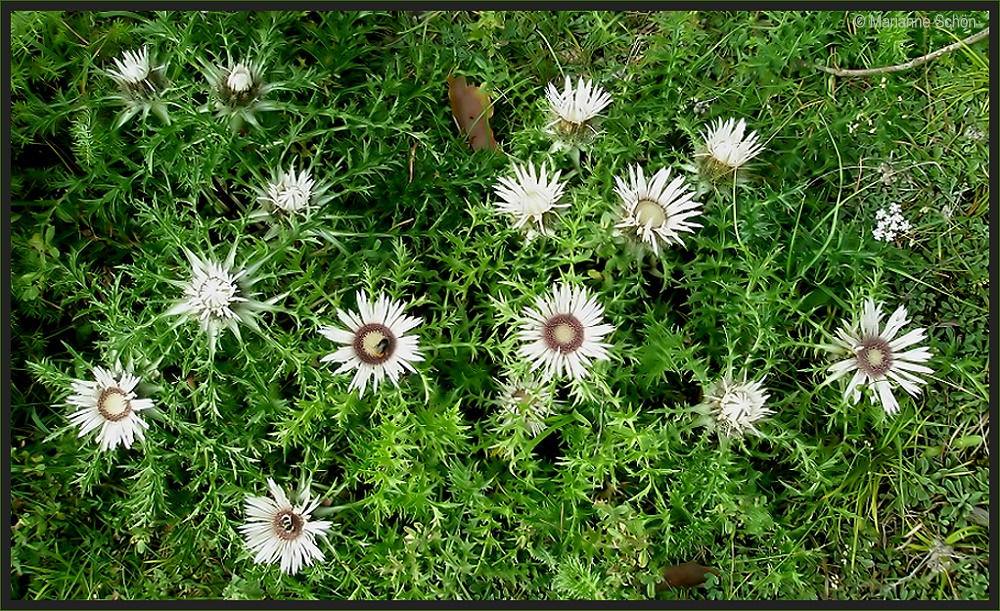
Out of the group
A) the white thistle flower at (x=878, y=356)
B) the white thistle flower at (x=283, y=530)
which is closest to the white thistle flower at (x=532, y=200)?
the white thistle flower at (x=878, y=356)

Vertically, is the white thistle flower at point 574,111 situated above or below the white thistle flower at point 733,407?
above

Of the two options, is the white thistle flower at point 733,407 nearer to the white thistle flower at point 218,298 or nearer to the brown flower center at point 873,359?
the brown flower center at point 873,359

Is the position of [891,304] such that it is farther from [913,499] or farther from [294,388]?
[294,388]

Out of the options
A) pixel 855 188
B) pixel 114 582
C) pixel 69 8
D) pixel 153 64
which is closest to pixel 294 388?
pixel 114 582

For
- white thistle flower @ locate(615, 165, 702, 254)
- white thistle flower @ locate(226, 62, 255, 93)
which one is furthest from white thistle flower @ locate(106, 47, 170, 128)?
white thistle flower @ locate(615, 165, 702, 254)

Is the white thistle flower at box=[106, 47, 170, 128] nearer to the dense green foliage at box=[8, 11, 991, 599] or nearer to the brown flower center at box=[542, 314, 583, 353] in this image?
the dense green foliage at box=[8, 11, 991, 599]

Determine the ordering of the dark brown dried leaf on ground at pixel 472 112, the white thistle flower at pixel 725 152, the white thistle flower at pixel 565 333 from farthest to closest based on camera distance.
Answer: the dark brown dried leaf on ground at pixel 472 112 → the white thistle flower at pixel 725 152 → the white thistle flower at pixel 565 333

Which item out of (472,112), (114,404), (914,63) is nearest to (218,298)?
(114,404)
